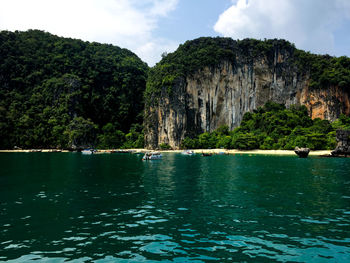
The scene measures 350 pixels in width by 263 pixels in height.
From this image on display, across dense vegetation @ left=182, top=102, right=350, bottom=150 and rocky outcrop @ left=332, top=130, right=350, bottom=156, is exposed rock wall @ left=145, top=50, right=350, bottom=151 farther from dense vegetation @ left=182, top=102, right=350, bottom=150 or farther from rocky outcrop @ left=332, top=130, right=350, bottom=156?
rocky outcrop @ left=332, top=130, right=350, bottom=156

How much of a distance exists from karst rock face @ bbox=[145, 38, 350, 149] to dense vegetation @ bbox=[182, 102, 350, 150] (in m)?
7.70

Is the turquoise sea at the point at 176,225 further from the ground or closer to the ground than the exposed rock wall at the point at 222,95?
closer to the ground

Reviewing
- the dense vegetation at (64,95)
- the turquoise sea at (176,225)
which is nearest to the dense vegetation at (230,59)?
the dense vegetation at (64,95)

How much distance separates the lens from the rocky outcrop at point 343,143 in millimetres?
72438

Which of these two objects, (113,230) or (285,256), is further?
(113,230)

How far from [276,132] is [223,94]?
4314 centimetres

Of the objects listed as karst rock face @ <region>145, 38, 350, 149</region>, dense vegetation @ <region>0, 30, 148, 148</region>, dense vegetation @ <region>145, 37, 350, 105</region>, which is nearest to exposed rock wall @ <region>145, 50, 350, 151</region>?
karst rock face @ <region>145, 38, 350, 149</region>

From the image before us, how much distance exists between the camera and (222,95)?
144000 mm

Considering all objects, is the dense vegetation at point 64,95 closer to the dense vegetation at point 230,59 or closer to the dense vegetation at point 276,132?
the dense vegetation at point 230,59

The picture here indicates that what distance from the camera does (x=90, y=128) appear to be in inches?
5802

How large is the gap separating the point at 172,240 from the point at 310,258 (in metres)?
5.55

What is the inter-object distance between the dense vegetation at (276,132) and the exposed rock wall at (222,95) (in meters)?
7.69

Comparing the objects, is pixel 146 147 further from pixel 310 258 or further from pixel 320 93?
pixel 310 258

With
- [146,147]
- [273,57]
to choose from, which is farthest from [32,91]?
[273,57]
